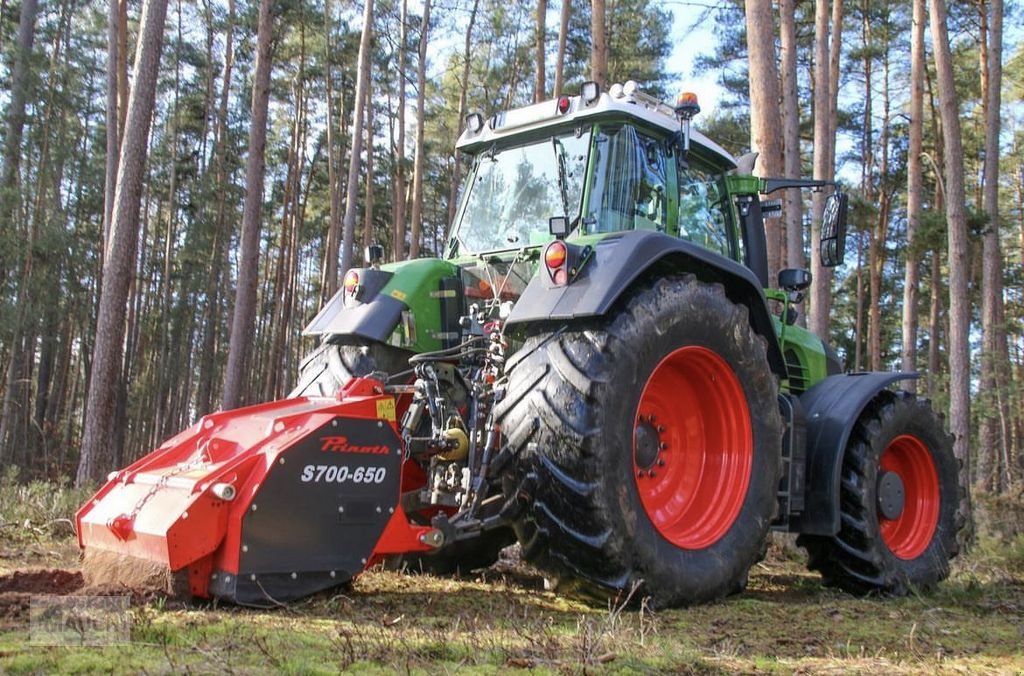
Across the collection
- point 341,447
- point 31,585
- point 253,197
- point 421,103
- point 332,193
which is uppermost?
point 421,103

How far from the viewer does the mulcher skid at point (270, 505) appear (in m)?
3.48

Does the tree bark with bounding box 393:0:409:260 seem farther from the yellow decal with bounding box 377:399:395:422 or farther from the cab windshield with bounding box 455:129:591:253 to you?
the yellow decal with bounding box 377:399:395:422

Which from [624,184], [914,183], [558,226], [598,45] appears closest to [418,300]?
[558,226]

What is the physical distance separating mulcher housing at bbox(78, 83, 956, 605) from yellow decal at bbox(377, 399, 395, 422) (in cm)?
1

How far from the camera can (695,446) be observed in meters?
4.79

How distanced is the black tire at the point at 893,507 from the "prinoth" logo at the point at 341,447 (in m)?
3.01

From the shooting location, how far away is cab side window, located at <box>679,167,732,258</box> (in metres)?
5.38

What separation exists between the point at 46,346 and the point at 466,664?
2690cm

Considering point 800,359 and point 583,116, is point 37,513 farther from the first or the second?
point 800,359

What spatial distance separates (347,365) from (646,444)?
5.47 ft

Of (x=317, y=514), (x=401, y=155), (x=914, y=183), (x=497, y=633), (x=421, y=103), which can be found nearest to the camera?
(x=497, y=633)

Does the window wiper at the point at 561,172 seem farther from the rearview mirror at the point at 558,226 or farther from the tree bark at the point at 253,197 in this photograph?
the tree bark at the point at 253,197

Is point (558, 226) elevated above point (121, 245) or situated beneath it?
situated beneath

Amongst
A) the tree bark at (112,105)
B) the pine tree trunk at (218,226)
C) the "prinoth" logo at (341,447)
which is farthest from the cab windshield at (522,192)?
the pine tree trunk at (218,226)
